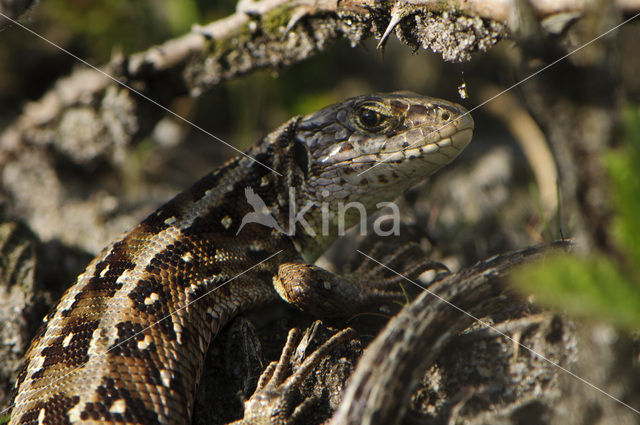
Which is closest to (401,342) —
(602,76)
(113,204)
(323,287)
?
(323,287)

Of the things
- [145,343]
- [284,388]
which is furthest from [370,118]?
[145,343]

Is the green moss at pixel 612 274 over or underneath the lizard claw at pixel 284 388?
over

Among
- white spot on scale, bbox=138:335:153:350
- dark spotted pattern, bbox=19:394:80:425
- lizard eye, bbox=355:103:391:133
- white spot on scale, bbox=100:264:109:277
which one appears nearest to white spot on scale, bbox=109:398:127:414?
dark spotted pattern, bbox=19:394:80:425

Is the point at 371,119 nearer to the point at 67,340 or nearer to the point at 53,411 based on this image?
the point at 67,340

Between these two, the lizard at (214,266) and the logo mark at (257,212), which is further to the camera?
the logo mark at (257,212)

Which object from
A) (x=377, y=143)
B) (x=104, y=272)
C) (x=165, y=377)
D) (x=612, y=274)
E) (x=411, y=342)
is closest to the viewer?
(x=612, y=274)

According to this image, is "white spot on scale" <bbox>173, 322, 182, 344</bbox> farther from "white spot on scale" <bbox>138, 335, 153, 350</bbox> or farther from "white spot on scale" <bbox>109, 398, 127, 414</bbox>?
"white spot on scale" <bbox>109, 398, 127, 414</bbox>

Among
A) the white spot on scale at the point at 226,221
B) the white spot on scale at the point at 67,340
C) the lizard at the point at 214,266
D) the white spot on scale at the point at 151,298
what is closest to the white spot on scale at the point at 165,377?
the lizard at the point at 214,266

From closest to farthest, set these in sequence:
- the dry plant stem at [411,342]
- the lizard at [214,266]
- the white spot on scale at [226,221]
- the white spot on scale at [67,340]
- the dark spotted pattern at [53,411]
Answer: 1. the dry plant stem at [411,342]
2. the dark spotted pattern at [53,411]
3. the lizard at [214,266]
4. the white spot on scale at [67,340]
5. the white spot on scale at [226,221]

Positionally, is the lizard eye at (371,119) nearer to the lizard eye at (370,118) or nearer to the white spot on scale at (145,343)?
the lizard eye at (370,118)
